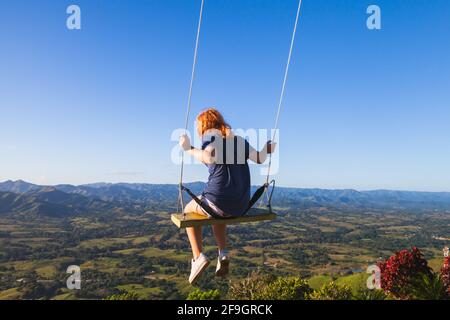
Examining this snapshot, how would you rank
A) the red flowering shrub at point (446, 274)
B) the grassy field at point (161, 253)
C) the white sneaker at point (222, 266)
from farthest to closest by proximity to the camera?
the grassy field at point (161, 253) < the red flowering shrub at point (446, 274) < the white sneaker at point (222, 266)

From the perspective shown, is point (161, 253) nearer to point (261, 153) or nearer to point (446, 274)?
point (446, 274)

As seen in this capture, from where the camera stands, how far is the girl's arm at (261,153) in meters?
4.34

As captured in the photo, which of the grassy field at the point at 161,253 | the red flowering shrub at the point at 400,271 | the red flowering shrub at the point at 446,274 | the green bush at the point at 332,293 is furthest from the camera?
the grassy field at the point at 161,253

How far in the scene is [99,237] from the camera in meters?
137

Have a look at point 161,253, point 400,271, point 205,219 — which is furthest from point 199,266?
point 161,253

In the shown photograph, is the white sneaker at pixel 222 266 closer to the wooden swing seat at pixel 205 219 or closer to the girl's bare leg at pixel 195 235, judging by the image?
the girl's bare leg at pixel 195 235

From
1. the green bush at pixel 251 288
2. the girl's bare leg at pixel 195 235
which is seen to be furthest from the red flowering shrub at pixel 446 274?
the girl's bare leg at pixel 195 235

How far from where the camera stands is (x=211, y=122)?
4133 millimetres

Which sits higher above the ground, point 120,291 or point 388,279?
point 388,279

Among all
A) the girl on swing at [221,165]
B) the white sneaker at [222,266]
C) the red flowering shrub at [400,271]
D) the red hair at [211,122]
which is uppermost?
the red hair at [211,122]
